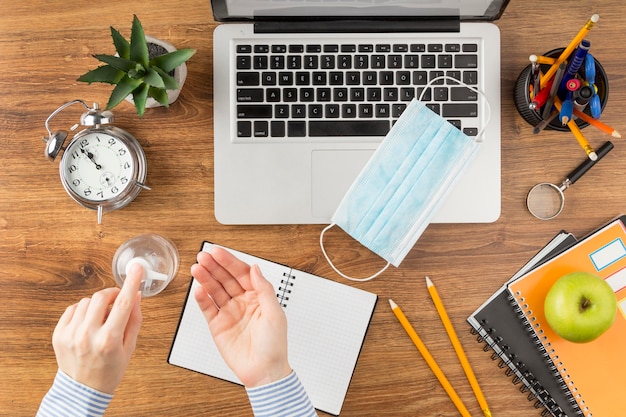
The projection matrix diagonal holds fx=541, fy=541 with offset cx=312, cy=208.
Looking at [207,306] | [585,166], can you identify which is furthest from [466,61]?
[207,306]

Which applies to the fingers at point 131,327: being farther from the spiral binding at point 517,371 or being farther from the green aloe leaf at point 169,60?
the spiral binding at point 517,371

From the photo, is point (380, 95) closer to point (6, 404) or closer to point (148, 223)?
point (148, 223)

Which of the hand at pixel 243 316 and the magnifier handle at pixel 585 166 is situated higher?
the magnifier handle at pixel 585 166

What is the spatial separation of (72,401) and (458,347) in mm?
625

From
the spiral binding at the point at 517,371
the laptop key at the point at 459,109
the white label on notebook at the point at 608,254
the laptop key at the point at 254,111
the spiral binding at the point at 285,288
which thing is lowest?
the spiral binding at the point at 517,371

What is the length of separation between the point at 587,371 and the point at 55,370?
92cm

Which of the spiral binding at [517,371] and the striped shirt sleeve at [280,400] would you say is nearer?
the striped shirt sleeve at [280,400]

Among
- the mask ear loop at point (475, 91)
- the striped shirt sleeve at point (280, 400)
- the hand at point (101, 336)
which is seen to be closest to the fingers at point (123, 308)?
the hand at point (101, 336)

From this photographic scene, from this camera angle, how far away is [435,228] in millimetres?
957

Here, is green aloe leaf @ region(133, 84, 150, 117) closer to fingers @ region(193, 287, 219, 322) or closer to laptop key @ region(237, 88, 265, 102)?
laptop key @ region(237, 88, 265, 102)

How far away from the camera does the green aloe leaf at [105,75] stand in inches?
31.5

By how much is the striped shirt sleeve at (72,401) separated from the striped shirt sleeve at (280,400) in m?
0.23

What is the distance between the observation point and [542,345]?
0.94 metres

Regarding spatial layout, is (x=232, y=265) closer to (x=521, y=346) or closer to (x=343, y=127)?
(x=343, y=127)
